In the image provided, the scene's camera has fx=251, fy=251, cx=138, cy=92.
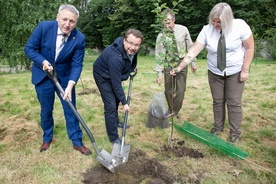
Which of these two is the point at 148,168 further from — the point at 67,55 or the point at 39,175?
the point at 67,55

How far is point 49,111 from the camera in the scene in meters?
2.91

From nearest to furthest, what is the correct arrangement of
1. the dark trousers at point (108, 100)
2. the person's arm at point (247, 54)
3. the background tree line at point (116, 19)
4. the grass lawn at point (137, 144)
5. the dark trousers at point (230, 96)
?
the grass lawn at point (137, 144)
the person's arm at point (247, 54)
the dark trousers at point (108, 100)
the dark trousers at point (230, 96)
the background tree line at point (116, 19)

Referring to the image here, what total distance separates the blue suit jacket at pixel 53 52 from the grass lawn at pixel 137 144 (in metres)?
0.93

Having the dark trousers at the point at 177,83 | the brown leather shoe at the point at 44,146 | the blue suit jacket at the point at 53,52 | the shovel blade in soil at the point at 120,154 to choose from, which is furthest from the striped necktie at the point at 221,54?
the brown leather shoe at the point at 44,146

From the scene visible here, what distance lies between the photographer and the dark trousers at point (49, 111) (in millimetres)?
2760

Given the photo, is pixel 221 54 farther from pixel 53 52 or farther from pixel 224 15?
pixel 53 52

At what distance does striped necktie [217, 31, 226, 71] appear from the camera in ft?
9.49

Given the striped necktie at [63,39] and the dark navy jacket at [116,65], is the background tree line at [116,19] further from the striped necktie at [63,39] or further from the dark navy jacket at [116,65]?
the striped necktie at [63,39]

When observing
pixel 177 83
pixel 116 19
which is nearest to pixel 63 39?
pixel 177 83

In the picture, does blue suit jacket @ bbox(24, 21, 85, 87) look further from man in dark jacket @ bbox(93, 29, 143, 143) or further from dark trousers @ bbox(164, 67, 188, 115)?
dark trousers @ bbox(164, 67, 188, 115)

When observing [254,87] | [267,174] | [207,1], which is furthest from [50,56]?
[207,1]

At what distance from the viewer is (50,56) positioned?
265 cm

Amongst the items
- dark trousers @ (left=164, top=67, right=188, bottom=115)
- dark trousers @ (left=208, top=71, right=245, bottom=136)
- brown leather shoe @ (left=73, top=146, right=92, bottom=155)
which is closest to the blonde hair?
dark trousers @ (left=208, top=71, right=245, bottom=136)

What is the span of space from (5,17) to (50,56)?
10.1m
